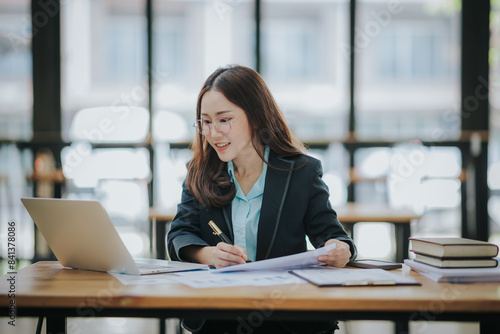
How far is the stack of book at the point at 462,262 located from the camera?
119cm

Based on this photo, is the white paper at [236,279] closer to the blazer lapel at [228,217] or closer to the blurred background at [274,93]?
the blazer lapel at [228,217]

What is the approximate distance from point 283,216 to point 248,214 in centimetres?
11

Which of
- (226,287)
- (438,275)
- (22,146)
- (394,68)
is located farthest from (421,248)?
(22,146)

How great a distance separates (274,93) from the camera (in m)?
5.02

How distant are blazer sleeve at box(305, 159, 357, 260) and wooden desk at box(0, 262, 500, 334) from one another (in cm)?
47

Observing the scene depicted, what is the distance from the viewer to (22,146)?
4891 mm

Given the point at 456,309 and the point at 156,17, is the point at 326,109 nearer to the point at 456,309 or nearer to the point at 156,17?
the point at 156,17

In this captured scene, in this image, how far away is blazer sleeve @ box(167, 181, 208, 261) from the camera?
153cm

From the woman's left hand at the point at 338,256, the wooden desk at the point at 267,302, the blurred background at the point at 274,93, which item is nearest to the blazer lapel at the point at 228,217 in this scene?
the woman's left hand at the point at 338,256

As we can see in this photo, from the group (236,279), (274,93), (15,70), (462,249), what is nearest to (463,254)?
(462,249)

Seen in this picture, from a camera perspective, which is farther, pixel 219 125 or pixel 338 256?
pixel 219 125

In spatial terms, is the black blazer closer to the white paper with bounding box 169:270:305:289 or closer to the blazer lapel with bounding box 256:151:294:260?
the blazer lapel with bounding box 256:151:294:260

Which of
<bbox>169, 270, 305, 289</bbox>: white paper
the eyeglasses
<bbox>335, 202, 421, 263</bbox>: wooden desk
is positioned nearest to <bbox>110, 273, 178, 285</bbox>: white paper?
<bbox>169, 270, 305, 289</bbox>: white paper

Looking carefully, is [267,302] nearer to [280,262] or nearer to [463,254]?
[280,262]
